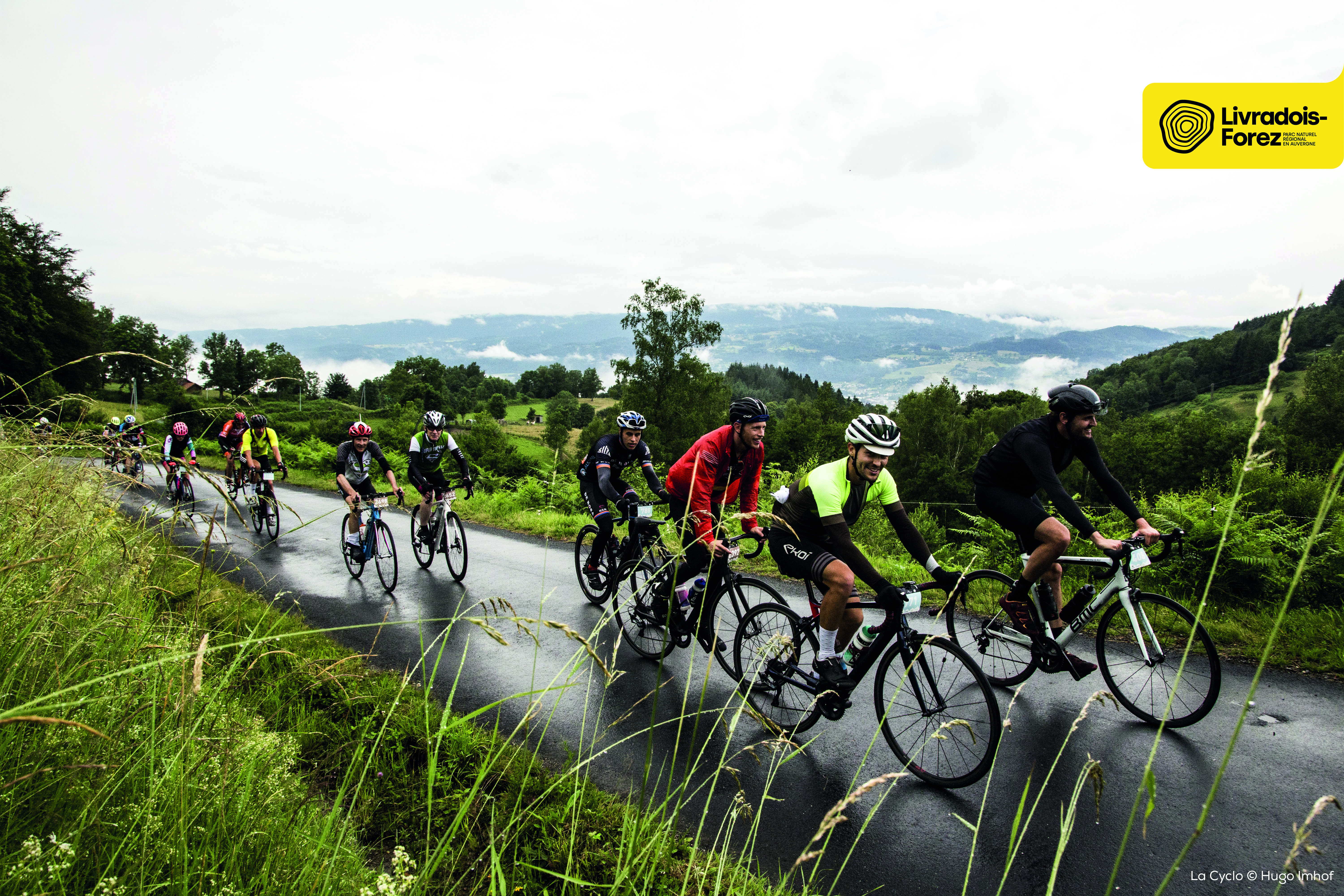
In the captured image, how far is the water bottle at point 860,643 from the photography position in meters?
4.26

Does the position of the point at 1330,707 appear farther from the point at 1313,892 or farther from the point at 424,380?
the point at 424,380

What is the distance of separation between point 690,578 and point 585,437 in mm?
63437

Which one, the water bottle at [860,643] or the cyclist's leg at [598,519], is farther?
the cyclist's leg at [598,519]

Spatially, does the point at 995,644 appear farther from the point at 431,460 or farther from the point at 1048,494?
the point at 431,460

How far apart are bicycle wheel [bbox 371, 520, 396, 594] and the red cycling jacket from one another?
440 cm

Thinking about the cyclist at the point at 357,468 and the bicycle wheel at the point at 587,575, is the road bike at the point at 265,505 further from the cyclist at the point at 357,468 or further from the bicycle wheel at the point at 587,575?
the bicycle wheel at the point at 587,575

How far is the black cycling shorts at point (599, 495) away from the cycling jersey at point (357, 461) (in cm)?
288

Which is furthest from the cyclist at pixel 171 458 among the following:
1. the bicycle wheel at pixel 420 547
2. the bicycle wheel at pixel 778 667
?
the bicycle wheel at pixel 778 667

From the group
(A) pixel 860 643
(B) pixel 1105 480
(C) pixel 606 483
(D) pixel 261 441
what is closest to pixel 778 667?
(A) pixel 860 643

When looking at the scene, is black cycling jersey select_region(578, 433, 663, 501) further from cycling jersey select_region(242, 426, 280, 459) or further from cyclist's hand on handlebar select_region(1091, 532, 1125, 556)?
cycling jersey select_region(242, 426, 280, 459)

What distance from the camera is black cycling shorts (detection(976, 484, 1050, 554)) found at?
513 cm

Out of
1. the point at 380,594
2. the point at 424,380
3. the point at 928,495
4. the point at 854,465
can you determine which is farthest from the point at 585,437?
the point at 854,465

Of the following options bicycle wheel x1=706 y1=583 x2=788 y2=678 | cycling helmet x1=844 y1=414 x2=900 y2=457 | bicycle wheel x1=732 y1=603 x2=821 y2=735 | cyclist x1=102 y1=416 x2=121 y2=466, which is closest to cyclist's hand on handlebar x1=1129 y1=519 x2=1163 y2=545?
cycling helmet x1=844 y1=414 x2=900 y2=457

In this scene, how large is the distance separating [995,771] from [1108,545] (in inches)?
72.1
